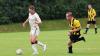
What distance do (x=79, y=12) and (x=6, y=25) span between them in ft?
32.1

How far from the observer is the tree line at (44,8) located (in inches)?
1973

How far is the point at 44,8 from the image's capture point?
172 ft

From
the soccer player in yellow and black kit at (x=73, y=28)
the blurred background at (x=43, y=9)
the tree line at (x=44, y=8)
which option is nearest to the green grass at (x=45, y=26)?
the blurred background at (x=43, y=9)

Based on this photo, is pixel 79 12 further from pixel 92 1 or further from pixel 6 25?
pixel 6 25

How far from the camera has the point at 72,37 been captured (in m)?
19.6

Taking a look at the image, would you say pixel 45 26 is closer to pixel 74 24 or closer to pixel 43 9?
pixel 43 9

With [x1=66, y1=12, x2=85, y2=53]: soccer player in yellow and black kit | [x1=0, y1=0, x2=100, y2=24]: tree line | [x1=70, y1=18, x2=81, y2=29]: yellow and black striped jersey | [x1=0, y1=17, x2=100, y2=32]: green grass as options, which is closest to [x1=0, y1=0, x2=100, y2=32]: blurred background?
[x1=0, y1=0, x2=100, y2=24]: tree line

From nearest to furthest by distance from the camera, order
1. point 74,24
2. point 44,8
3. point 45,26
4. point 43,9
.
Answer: point 74,24 < point 45,26 < point 43,9 < point 44,8

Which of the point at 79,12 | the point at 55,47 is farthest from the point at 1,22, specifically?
the point at 55,47

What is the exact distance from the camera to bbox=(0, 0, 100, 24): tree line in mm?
50125

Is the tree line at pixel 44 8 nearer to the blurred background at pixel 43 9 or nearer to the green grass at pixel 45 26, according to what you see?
the blurred background at pixel 43 9

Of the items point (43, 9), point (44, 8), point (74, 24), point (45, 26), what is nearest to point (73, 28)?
point (74, 24)

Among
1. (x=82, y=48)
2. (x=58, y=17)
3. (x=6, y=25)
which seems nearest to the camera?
(x=82, y=48)

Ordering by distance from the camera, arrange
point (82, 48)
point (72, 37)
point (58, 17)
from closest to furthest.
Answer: point (72, 37)
point (82, 48)
point (58, 17)
